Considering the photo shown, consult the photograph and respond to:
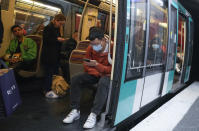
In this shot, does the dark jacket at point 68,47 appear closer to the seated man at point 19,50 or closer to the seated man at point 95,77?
the seated man at point 19,50

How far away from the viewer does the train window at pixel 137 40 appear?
281 centimetres

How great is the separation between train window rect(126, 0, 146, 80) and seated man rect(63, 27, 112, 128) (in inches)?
13.4

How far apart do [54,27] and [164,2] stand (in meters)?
2.13

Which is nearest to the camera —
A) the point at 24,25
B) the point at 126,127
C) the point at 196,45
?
the point at 126,127

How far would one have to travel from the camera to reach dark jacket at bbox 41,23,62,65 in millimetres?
4281

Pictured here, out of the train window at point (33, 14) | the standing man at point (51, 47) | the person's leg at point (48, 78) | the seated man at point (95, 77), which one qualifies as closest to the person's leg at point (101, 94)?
the seated man at point (95, 77)

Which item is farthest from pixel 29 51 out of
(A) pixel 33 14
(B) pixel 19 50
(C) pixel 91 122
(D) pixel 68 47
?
(C) pixel 91 122

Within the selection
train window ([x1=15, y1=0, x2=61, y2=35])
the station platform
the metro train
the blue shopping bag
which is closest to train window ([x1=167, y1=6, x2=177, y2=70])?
the metro train

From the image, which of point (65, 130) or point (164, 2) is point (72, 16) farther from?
point (65, 130)

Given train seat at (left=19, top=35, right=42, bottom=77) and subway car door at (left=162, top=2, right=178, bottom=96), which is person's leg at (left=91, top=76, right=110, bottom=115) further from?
train seat at (left=19, top=35, right=42, bottom=77)

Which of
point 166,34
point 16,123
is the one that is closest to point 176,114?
point 166,34

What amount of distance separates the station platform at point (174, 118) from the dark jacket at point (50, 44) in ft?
7.04

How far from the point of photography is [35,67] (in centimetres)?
512

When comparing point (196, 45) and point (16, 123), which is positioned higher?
point (196, 45)
